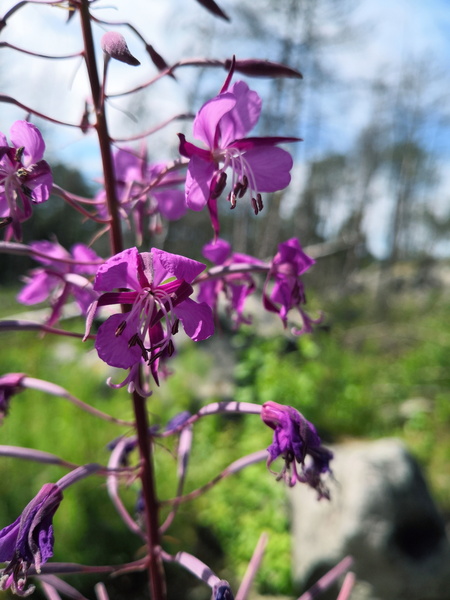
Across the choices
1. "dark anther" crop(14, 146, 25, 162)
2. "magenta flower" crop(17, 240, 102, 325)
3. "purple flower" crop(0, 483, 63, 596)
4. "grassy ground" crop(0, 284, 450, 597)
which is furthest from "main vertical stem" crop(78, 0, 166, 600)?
"grassy ground" crop(0, 284, 450, 597)

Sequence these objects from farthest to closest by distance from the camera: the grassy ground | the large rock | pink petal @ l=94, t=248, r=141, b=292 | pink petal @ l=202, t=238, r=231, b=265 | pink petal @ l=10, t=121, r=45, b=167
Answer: the grassy ground, the large rock, pink petal @ l=202, t=238, r=231, b=265, pink petal @ l=10, t=121, r=45, b=167, pink petal @ l=94, t=248, r=141, b=292

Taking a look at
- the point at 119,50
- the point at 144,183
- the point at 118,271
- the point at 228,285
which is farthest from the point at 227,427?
the point at 119,50

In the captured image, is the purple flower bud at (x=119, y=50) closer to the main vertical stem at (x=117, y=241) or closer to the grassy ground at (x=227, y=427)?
the main vertical stem at (x=117, y=241)

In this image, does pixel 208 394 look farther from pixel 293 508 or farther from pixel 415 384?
pixel 415 384

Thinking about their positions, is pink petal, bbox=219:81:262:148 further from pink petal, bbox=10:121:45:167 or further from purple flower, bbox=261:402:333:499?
purple flower, bbox=261:402:333:499

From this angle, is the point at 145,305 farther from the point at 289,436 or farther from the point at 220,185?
the point at 289,436

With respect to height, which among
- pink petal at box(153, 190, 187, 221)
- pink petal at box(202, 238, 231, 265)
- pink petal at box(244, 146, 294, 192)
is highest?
pink petal at box(244, 146, 294, 192)
